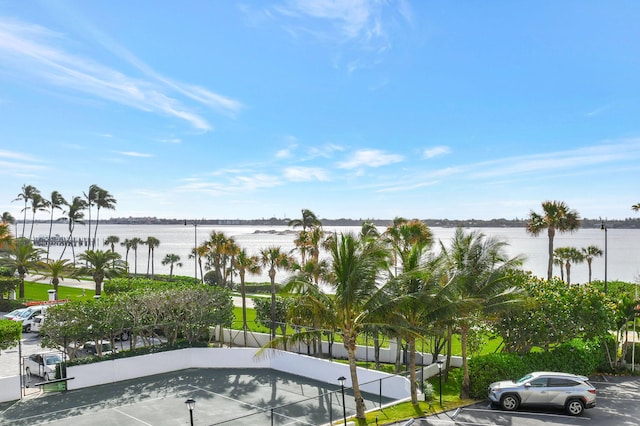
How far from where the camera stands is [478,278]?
22031 mm

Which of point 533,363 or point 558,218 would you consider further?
point 558,218

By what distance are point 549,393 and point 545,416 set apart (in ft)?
2.75

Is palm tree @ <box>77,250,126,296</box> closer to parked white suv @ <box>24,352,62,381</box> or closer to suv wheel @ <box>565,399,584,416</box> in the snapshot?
parked white suv @ <box>24,352,62,381</box>

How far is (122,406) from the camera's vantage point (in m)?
22.4

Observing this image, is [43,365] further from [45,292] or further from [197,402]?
[45,292]

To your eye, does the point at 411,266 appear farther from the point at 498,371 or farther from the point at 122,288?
the point at 122,288

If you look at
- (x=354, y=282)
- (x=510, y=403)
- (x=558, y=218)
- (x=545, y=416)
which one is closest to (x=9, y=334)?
(x=354, y=282)

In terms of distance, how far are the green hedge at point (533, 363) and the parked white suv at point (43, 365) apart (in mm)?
19306

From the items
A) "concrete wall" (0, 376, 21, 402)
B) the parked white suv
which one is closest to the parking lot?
"concrete wall" (0, 376, 21, 402)

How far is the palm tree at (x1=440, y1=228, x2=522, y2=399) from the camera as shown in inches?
852

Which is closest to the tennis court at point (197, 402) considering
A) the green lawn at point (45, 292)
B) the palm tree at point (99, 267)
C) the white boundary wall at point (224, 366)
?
the white boundary wall at point (224, 366)

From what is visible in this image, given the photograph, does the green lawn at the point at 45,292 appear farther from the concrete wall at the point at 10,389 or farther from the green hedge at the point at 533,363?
the green hedge at the point at 533,363

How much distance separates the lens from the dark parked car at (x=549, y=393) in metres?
19.3

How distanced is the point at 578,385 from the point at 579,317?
525 centimetres
